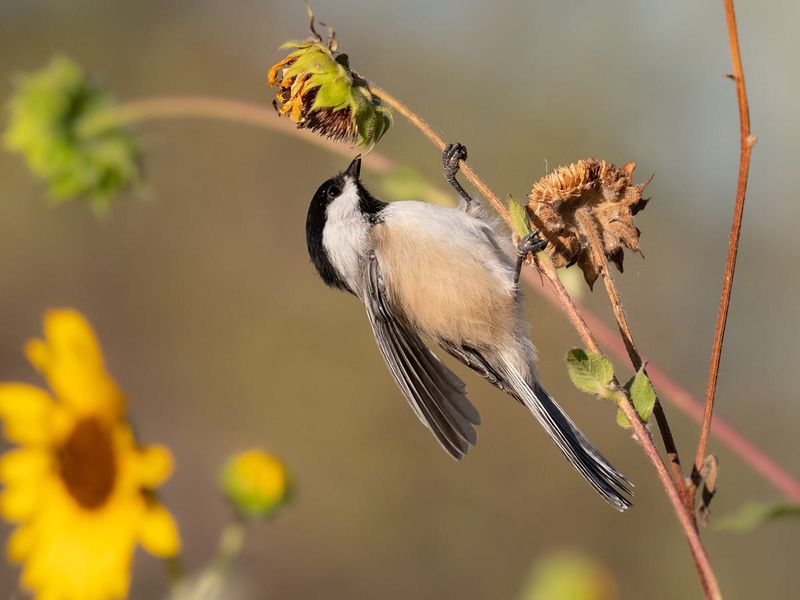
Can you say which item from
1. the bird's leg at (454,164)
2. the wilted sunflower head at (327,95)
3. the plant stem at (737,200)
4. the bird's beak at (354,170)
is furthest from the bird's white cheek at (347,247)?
the plant stem at (737,200)

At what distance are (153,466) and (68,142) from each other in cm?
96

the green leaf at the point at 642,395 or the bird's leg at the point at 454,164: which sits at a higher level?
the bird's leg at the point at 454,164

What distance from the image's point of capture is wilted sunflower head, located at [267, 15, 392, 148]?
1.32 m

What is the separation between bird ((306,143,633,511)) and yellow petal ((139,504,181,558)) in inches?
23.7

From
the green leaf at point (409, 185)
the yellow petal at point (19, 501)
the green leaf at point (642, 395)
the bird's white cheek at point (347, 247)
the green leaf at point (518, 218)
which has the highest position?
the bird's white cheek at point (347, 247)

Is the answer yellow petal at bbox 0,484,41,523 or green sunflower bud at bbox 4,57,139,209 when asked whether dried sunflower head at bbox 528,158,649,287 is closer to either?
yellow petal at bbox 0,484,41,523

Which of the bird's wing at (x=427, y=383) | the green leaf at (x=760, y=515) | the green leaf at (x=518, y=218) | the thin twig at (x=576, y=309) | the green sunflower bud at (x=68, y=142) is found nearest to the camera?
the green leaf at (x=760, y=515)

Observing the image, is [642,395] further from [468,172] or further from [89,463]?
[89,463]

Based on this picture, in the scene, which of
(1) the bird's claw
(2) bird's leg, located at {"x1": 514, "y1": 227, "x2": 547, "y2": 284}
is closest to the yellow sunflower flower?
(2) bird's leg, located at {"x1": 514, "y1": 227, "x2": 547, "y2": 284}

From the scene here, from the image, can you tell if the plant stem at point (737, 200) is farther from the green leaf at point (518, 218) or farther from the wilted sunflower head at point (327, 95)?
the wilted sunflower head at point (327, 95)

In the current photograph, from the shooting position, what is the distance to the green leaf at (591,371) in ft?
3.18

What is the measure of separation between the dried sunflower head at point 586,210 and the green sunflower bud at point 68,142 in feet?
3.45

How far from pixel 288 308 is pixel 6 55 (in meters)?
1.76

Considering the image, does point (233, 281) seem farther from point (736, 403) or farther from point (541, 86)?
point (736, 403)
